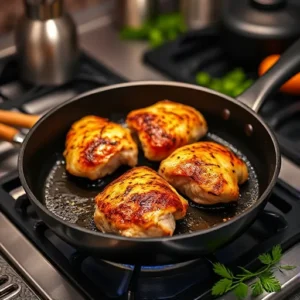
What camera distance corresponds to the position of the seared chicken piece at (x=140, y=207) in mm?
962

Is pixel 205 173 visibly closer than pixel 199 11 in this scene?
Yes

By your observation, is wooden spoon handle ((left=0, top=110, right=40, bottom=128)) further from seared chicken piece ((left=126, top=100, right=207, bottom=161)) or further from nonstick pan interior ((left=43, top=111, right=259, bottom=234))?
seared chicken piece ((left=126, top=100, right=207, bottom=161))

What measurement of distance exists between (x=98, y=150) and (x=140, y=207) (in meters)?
0.22

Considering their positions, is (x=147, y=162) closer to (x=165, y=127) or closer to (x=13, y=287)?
(x=165, y=127)

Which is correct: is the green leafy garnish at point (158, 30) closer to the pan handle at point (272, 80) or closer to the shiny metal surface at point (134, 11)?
the shiny metal surface at point (134, 11)

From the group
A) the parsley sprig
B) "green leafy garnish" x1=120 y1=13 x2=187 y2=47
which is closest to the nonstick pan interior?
the parsley sprig

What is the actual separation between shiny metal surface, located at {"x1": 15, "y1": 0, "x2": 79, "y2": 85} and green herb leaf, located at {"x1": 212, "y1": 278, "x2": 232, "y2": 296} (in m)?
0.73

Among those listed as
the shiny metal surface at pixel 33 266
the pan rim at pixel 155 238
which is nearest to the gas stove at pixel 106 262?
the shiny metal surface at pixel 33 266

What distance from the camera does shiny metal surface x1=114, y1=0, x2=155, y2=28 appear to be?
5.56 feet

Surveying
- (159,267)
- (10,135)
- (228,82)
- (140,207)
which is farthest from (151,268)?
(228,82)

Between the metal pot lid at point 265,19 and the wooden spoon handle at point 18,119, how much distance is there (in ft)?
1.81

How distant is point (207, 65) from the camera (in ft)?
5.31

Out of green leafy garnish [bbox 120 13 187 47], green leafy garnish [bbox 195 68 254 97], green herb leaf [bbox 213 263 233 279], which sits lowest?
green leafy garnish [bbox 120 13 187 47]

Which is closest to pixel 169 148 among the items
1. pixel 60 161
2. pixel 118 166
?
pixel 118 166
